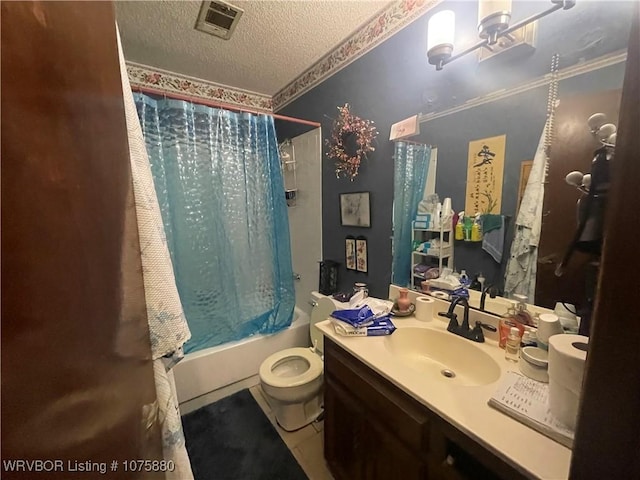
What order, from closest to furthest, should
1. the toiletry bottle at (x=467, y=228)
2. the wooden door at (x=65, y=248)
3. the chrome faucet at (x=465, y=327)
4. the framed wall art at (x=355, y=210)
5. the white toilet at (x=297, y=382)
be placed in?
1. the wooden door at (x=65, y=248)
2. the chrome faucet at (x=465, y=327)
3. the toiletry bottle at (x=467, y=228)
4. the white toilet at (x=297, y=382)
5. the framed wall art at (x=355, y=210)

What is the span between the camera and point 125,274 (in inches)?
19.4

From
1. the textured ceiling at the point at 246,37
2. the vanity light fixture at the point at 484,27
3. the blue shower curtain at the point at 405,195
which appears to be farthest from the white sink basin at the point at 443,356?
the textured ceiling at the point at 246,37

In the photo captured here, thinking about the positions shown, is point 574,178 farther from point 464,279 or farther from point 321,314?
point 321,314

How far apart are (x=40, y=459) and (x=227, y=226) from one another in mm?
1599

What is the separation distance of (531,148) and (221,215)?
1691 mm

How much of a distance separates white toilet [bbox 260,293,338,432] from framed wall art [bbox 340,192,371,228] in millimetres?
561

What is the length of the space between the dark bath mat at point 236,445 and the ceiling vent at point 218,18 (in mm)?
2385

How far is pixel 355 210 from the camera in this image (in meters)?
1.78

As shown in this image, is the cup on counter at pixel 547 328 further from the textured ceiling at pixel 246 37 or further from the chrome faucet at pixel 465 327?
the textured ceiling at pixel 246 37

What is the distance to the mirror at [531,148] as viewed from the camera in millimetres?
845

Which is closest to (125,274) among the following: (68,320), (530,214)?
(68,320)

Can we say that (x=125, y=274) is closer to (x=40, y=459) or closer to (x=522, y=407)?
(x=40, y=459)

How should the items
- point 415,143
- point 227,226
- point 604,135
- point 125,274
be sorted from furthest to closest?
1. point 227,226
2. point 415,143
3. point 604,135
4. point 125,274

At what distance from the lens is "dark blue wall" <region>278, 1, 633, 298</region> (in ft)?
2.81
